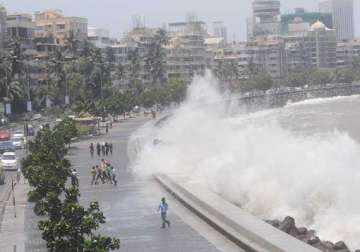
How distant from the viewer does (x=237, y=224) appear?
2102 cm

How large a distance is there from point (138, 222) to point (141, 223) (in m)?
0.21

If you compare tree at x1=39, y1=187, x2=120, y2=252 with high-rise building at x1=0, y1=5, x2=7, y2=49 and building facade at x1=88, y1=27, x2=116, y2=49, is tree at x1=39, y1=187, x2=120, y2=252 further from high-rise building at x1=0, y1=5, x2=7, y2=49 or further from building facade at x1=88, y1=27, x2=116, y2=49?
building facade at x1=88, y1=27, x2=116, y2=49

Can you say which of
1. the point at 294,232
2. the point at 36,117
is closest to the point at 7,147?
the point at 294,232

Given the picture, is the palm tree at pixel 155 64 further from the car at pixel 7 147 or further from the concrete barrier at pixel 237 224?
the concrete barrier at pixel 237 224

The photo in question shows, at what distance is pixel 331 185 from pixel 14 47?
2907 inches

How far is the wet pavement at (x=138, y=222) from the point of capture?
20281mm

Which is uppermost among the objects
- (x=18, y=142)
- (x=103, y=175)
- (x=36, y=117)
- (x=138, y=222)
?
(x=138, y=222)

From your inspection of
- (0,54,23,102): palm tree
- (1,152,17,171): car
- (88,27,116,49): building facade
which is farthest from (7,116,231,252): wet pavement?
(88,27,116,49): building facade

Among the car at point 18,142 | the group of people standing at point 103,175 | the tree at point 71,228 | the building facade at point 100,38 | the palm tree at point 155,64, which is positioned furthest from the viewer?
the building facade at point 100,38

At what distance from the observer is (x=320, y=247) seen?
20047 mm

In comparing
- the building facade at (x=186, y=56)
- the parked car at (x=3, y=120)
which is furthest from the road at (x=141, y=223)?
the building facade at (x=186, y=56)

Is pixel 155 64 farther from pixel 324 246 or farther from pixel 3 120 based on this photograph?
pixel 324 246

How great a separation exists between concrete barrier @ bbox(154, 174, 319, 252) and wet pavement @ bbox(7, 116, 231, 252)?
12.0 inches

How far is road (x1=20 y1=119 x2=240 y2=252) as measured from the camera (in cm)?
2020
